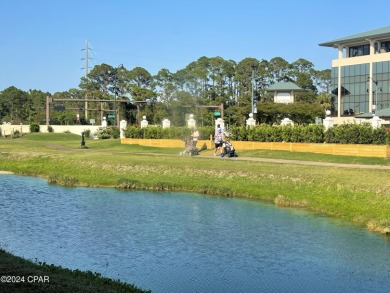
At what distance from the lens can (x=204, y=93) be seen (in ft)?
342

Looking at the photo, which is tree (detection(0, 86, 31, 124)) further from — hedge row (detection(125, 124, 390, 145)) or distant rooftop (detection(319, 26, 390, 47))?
hedge row (detection(125, 124, 390, 145))

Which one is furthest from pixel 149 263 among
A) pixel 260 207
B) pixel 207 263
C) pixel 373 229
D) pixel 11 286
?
pixel 260 207

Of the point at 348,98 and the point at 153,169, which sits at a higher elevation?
the point at 348,98

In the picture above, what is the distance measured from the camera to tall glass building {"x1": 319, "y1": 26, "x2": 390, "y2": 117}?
82875mm

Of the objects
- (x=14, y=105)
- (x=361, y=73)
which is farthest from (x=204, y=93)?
(x=14, y=105)

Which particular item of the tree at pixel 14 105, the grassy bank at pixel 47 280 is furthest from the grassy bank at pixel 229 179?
the tree at pixel 14 105

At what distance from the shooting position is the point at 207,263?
1473cm

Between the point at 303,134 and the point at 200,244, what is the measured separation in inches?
972

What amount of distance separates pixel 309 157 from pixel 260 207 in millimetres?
12991

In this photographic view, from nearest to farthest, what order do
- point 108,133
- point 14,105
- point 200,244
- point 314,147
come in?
point 200,244 < point 314,147 < point 108,133 < point 14,105

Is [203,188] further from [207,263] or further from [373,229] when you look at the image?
[207,263]

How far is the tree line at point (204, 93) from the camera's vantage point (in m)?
98.4

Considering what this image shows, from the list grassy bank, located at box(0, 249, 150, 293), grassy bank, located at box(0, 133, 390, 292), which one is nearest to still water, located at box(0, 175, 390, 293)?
grassy bank, located at box(0, 133, 390, 292)

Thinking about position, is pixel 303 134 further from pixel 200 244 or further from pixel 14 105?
pixel 14 105
